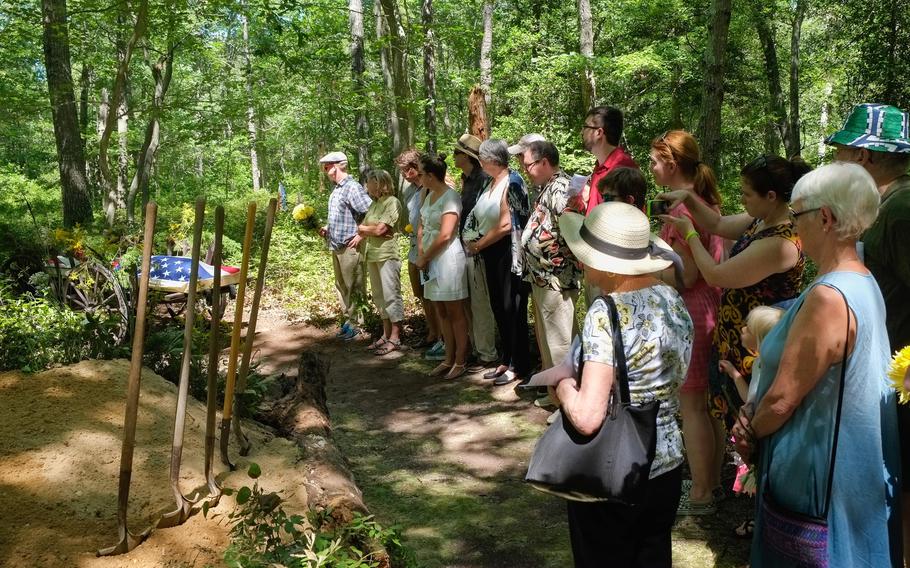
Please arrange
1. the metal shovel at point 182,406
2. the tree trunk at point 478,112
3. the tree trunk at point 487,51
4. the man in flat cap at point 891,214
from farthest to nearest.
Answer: the tree trunk at point 487,51, the tree trunk at point 478,112, the metal shovel at point 182,406, the man in flat cap at point 891,214

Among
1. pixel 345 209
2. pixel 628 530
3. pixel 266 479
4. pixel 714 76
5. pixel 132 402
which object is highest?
pixel 714 76

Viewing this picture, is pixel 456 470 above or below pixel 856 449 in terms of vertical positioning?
below

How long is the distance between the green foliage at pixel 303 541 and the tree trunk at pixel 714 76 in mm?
5231

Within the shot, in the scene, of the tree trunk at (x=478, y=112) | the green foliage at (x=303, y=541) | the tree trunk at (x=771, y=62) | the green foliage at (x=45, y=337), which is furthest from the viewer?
the tree trunk at (x=771, y=62)

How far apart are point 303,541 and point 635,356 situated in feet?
4.90

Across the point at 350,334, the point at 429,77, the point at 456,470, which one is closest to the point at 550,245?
the point at 456,470

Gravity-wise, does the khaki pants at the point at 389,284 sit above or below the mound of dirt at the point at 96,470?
above

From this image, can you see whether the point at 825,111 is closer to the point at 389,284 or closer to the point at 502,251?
the point at 389,284

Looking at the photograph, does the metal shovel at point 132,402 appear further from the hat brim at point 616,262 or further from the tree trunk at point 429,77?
the tree trunk at point 429,77

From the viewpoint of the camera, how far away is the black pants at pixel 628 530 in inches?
93.1

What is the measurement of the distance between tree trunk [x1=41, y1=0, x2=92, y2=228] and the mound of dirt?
7.12m

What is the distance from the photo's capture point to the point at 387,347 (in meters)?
8.00

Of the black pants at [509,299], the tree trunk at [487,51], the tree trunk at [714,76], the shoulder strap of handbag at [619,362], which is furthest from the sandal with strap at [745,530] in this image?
the tree trunk at [487,51]

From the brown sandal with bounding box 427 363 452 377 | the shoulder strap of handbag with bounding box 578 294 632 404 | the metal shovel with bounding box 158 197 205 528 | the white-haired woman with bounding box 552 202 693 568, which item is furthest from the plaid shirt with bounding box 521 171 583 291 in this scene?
the shoulder strap of handbag with bounding box 578 294 632 404
